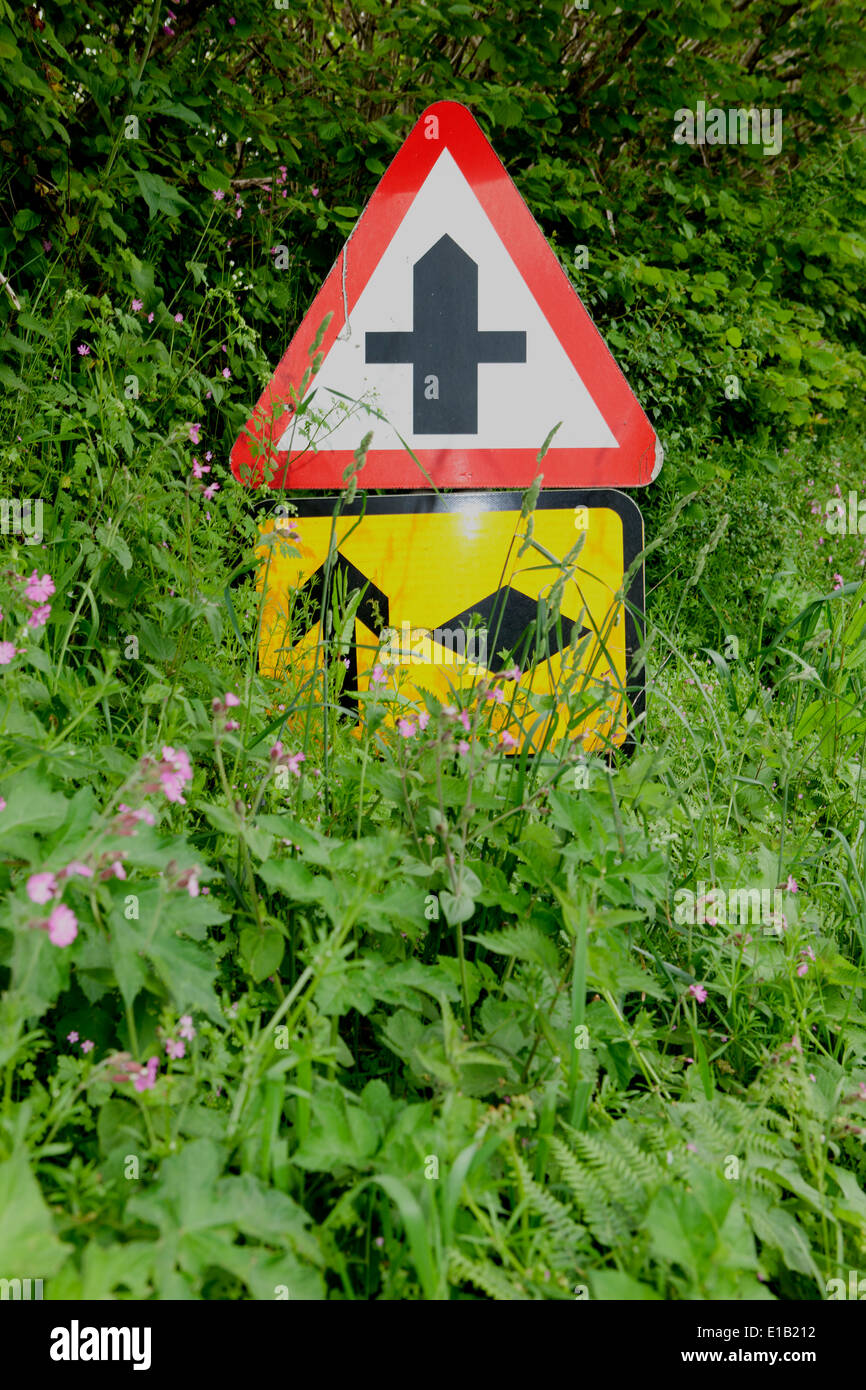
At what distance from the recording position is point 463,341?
6.13ft

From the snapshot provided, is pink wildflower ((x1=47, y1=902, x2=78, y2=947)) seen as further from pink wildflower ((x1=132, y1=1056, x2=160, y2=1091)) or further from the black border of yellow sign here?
the black border of yellow sign

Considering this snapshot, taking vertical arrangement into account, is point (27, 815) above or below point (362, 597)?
below

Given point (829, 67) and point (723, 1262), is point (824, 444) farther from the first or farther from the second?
point (723, 1262)

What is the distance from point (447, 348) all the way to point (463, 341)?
4 centimetres

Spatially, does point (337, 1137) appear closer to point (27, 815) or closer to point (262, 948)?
point (262, 948)

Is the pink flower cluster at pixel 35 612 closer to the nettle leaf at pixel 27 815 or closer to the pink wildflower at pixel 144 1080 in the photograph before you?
the nettle leaf at pixel 27 815

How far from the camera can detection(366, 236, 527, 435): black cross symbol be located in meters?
1.87

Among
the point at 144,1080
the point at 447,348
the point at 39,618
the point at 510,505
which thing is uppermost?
the point at 447,348

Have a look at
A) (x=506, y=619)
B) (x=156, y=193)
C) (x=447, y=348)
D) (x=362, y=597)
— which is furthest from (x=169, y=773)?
(x=156, y=193)

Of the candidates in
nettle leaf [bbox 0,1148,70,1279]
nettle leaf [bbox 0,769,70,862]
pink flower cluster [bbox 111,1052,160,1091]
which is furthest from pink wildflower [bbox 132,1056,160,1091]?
nettle leaf [bbox 0,769,70,862]

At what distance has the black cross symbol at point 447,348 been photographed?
6.13ft

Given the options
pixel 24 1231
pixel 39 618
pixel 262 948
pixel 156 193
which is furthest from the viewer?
pixel 156 193

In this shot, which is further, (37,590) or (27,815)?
(37,590)
